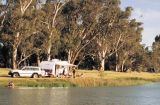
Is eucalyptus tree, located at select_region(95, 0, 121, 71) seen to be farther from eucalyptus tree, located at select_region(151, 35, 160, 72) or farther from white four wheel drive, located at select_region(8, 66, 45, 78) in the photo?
white four wheel drive, located at select_region(8, 66, 45, 78)

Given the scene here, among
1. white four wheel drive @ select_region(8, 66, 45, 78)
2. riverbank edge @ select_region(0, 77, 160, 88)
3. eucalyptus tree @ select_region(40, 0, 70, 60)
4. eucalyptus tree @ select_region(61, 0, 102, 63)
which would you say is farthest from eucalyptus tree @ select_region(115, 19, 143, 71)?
white four wheel drive @ select_region(8, 66, 45, 78)

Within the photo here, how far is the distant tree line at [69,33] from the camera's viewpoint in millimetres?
98438

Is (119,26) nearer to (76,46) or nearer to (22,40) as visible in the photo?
(76,46)

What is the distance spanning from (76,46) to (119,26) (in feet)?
48.0

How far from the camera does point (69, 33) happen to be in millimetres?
115688

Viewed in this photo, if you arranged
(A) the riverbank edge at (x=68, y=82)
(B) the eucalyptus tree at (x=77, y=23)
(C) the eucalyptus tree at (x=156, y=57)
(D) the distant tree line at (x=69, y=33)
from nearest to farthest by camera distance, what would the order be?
(A) the riverbank edge at (x=68, y=82) < (D) the distant tree line at (x=69, y=33) < (B) the eucalyptus tree at (x=77, y=23) < (C) the eucalyptus tree at (x=156, y=57)

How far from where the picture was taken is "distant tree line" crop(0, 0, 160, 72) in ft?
323

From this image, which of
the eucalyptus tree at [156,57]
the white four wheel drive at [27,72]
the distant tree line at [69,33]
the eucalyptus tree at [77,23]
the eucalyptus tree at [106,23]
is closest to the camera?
the white four wheel drive at [27,72]

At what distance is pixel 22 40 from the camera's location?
325 ft

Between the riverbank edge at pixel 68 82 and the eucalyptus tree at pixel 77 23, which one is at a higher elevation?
the eucalyptus tree at pixel 77 23

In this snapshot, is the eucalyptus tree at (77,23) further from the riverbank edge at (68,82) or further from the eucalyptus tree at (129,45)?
the riverbank edge at (68,82)

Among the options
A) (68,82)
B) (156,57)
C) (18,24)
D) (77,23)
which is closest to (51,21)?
(77,23)

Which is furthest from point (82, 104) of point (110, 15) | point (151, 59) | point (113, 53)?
point (151, 59)

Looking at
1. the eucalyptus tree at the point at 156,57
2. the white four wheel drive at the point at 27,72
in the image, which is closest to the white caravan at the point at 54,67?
the white four wheel drive at the point at 27,72
